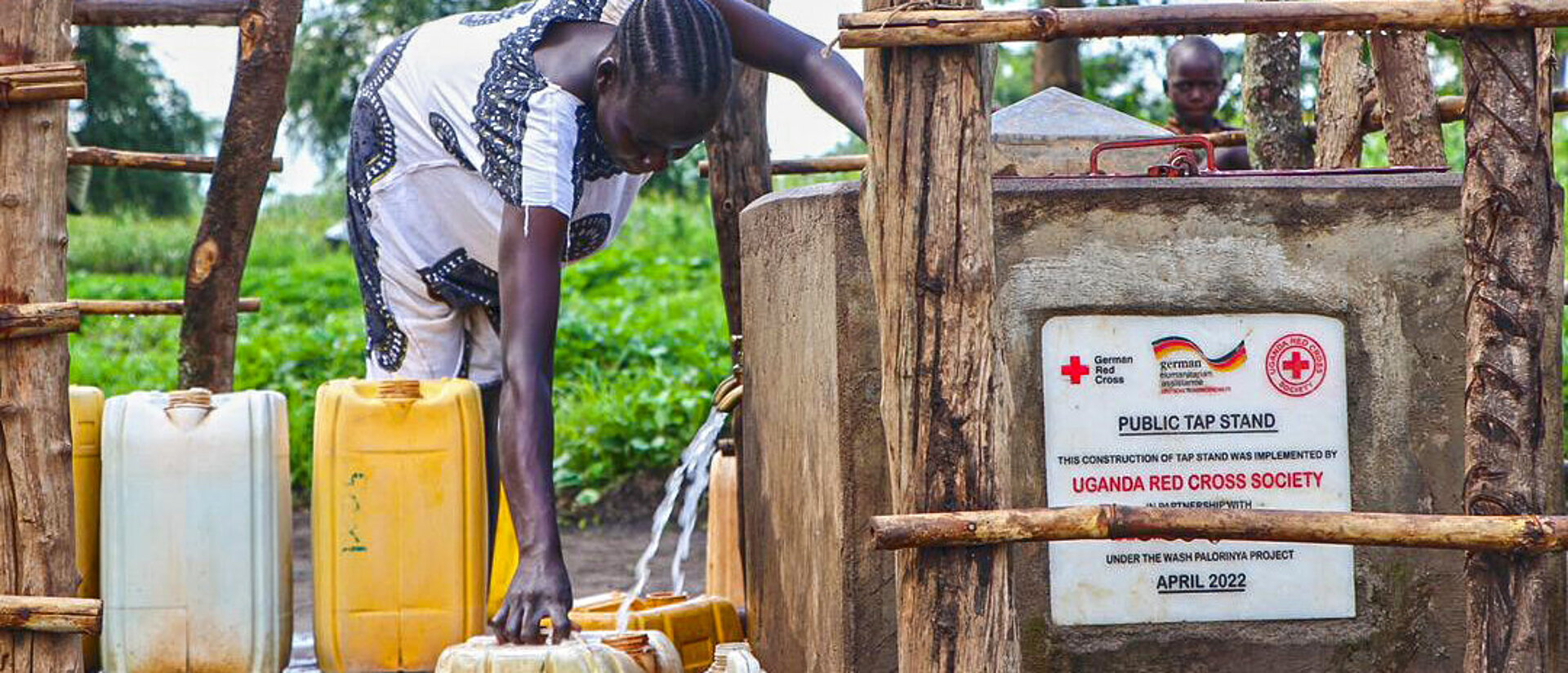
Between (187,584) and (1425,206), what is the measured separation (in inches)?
91.1

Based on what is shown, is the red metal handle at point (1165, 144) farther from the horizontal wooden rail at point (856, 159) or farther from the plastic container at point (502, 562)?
the plastic container at point (502, 562)

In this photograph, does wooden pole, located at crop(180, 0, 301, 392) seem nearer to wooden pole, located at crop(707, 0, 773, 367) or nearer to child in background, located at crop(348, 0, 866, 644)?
child in background, located at crop(348, 0, 866, 644)

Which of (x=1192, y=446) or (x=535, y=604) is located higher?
(x=1192, y=446)

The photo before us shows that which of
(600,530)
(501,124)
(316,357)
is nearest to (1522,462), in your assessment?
(501,124)

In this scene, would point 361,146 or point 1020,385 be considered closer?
point 1020,385

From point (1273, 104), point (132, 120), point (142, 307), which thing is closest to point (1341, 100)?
point (1273, 104)

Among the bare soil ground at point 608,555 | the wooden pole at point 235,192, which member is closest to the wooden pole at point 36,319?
the wooden pole at point 235,192

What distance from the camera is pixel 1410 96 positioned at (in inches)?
175

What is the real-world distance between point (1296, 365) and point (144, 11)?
9.41 feet

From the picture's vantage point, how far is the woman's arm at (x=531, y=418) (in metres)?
3.12

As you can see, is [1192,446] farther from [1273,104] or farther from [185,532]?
[1273,104]

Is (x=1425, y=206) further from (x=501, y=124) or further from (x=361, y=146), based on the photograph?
(x=361, y=146)

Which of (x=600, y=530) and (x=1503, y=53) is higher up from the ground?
(x=1503, y=53)

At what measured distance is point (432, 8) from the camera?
1622cm
